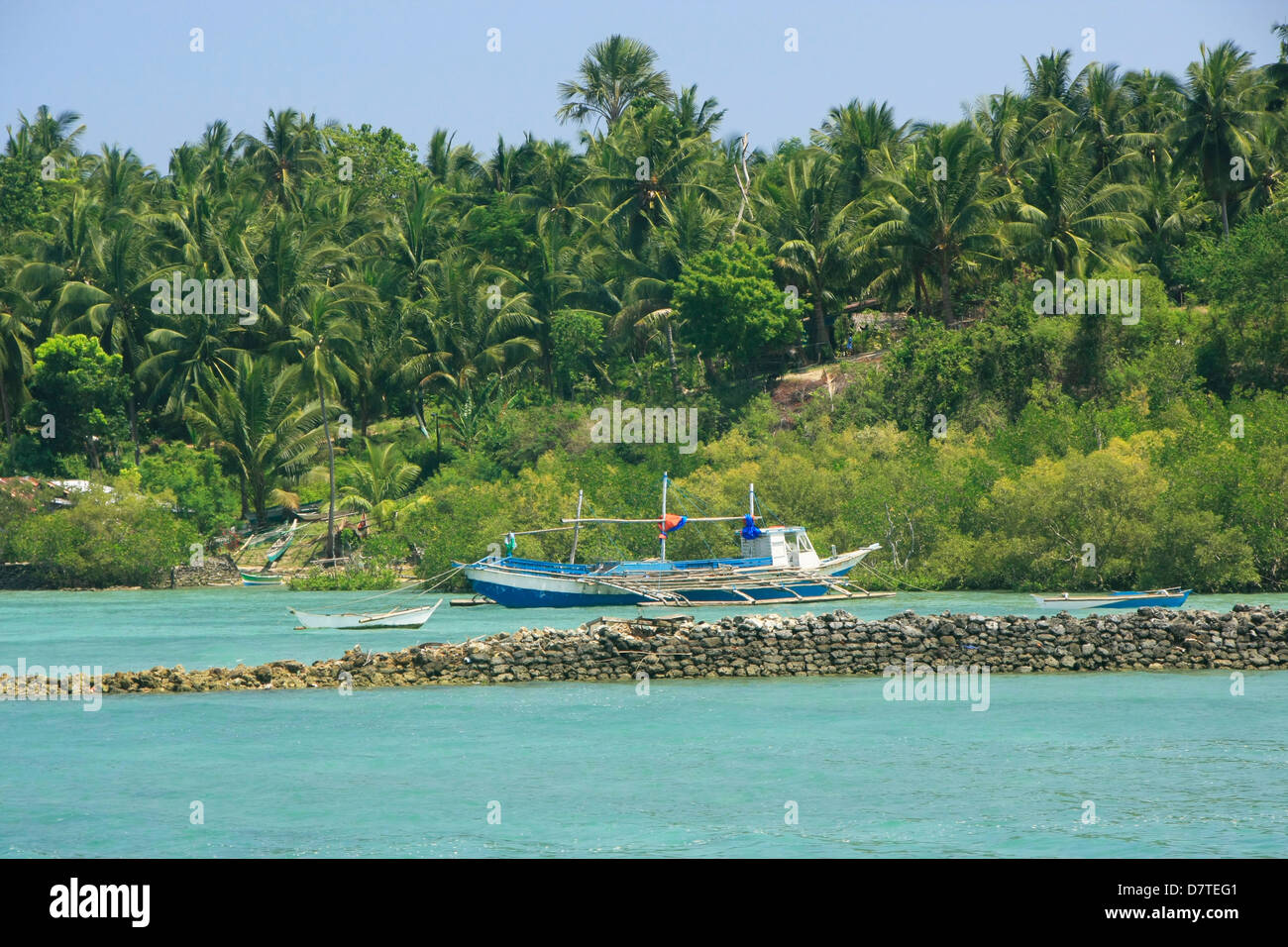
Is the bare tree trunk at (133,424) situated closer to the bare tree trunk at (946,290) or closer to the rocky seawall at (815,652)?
the rocky seawall at (815,652)

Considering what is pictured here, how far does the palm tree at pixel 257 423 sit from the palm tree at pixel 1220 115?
40.8 m

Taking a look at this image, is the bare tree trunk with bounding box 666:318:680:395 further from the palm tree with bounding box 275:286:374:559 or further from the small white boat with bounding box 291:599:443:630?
the small white boat with bounding box 291:599:443:630

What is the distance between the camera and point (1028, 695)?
2512 centimetres

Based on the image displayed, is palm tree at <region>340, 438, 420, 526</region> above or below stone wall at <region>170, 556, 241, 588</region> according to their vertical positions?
above

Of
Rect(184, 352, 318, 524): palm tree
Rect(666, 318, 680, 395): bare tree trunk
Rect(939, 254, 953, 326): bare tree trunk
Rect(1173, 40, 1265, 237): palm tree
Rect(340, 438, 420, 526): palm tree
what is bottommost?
Rect(340, 438, 420, 526): palm tree

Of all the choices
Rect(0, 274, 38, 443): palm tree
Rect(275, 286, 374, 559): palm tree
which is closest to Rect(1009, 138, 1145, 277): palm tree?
Rect(275, 286, 374, 559): palm tree

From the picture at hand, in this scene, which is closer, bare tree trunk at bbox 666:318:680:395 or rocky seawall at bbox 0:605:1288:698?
rocky seawall at bbox 0:605:1288:698

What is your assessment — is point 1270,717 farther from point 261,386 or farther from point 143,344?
point 143,344

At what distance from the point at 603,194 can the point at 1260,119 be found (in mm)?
30829

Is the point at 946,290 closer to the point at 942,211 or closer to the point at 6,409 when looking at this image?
the point at 942,211

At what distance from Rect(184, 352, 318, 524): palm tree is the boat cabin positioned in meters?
25.0

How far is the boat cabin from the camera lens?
139ft

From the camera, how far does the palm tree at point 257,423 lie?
192ft

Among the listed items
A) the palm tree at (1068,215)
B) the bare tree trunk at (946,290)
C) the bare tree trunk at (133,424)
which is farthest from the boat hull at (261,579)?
the palm tree at (1068,215)
